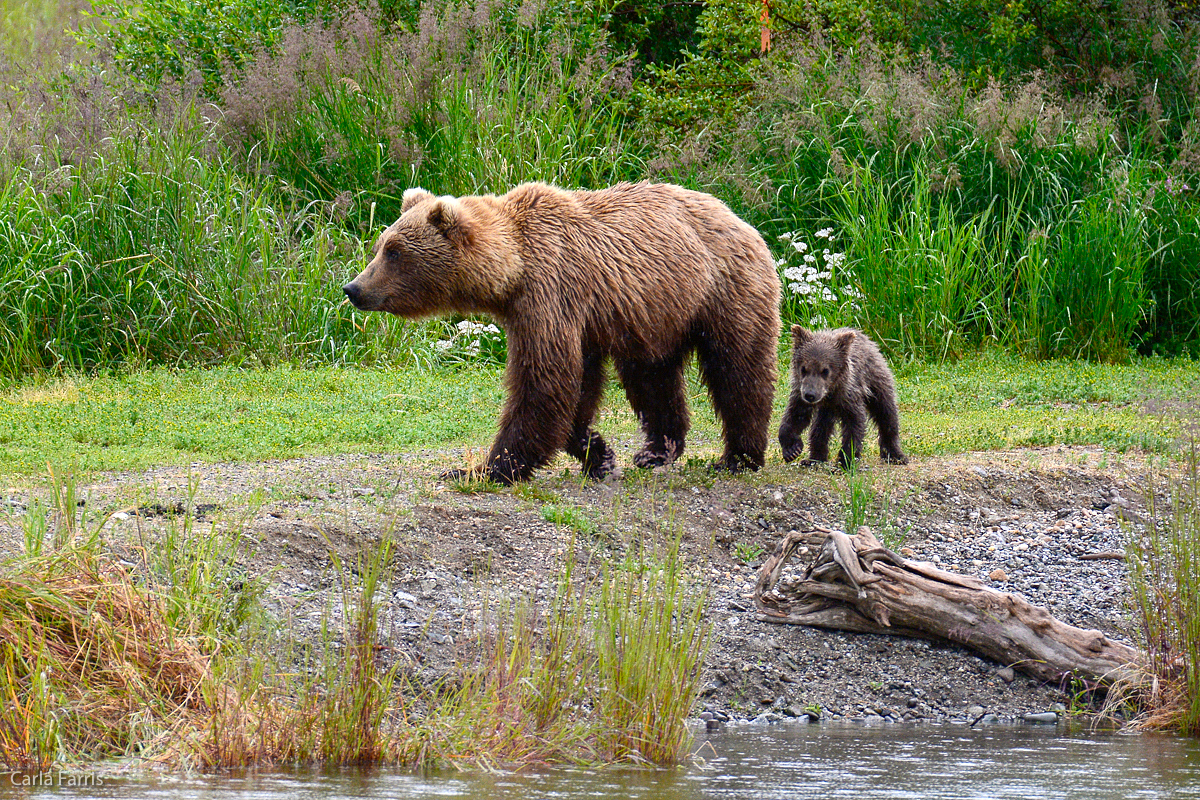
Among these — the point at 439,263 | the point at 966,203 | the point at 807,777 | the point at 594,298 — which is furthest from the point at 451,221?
the point at 966,203

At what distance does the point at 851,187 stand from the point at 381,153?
15.2 ft

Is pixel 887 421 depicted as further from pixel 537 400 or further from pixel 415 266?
pixel 415 266

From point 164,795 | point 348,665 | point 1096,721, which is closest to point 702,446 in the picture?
point 1096,721

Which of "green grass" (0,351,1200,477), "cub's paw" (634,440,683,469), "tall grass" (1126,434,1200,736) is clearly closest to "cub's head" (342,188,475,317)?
"cub's paw" (634,440,683,469)

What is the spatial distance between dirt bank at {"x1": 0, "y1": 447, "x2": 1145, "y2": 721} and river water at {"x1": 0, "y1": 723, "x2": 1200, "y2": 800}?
0.59 meters

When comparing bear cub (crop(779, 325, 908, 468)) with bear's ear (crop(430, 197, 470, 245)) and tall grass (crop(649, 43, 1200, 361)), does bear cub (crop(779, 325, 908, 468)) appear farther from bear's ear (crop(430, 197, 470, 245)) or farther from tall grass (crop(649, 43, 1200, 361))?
tall grass (crop(649, 43, 1200, 361))

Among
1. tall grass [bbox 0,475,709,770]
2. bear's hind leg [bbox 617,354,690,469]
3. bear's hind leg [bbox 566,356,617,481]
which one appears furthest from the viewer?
bear's hind leg [bbox 617,354,690,469]

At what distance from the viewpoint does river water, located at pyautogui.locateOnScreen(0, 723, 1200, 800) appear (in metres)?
4.12

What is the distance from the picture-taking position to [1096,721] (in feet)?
17.6

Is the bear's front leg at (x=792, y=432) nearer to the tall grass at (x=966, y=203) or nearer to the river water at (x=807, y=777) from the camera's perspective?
the river water at (x=807, y=777)

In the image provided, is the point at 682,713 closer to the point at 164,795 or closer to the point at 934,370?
the point at 164,795

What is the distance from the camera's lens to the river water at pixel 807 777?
412 centimetres

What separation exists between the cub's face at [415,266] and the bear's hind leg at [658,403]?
1263 millimetres

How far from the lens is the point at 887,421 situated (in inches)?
342
